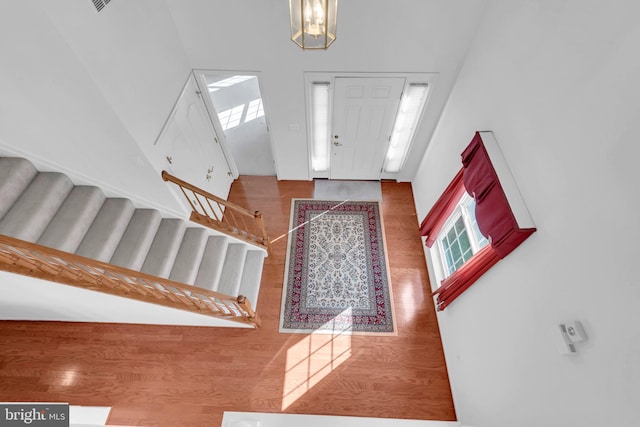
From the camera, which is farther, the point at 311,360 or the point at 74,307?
the point at 311,360

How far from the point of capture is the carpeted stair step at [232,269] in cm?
340

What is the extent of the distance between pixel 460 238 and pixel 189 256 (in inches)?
123

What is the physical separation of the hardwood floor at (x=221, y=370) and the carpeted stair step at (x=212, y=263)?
1.95 ft

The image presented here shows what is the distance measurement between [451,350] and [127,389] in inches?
137

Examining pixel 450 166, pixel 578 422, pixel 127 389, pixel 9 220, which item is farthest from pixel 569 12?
pixel 127 389

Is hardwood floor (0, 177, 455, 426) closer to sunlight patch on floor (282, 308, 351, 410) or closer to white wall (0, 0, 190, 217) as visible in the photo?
sunlight patch on floor (282, 308, 351, 410)

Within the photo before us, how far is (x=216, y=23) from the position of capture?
2.88 meters

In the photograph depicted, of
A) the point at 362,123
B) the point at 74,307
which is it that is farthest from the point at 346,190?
the point at 74,307

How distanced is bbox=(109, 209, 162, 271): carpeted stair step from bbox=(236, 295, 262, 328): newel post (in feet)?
3.78

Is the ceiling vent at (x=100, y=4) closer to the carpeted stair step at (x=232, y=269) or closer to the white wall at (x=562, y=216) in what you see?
the carpeted stair step at (x=232, y=269)

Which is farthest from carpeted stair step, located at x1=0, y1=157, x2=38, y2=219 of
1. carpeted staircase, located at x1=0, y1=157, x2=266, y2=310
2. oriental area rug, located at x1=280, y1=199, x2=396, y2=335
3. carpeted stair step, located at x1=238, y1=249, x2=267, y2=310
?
oriental area rug, located at x1=280, y1=199, x2=396, y2=335

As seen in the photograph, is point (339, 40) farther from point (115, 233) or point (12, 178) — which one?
point (12, 178)

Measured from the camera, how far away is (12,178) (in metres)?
2.57
